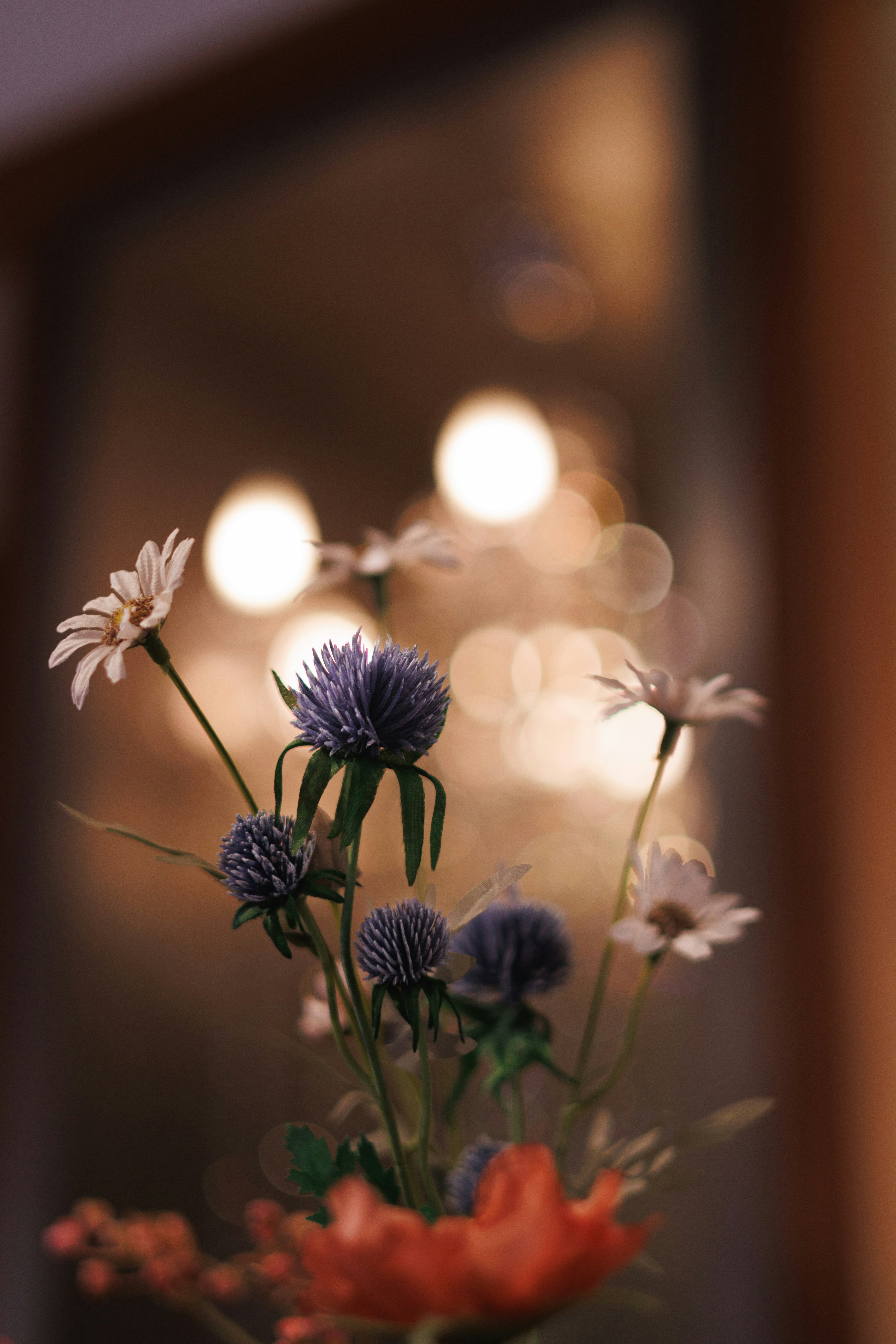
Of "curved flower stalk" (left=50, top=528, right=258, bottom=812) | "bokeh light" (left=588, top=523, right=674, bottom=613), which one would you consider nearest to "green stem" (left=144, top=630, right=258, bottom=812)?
"curved flower stalk" (left=50, top=528, right=258, bottom=812)

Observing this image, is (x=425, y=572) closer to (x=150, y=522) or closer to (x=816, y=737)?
(x=150, y=522)

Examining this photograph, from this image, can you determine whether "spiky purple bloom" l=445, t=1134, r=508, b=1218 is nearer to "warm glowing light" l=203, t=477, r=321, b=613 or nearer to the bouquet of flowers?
the bouquet of flowers

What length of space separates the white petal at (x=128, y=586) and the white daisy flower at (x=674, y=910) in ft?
0.36

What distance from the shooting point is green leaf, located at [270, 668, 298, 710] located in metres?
0.18

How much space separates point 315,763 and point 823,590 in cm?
69

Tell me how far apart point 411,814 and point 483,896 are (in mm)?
20

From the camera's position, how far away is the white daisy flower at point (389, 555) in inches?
10.2

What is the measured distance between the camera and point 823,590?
30.8 inches

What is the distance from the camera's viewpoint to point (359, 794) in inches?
6.9

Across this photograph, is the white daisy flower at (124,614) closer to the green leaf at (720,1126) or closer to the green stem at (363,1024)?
the green stem at (363,1024)

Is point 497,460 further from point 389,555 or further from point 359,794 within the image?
point 359,794

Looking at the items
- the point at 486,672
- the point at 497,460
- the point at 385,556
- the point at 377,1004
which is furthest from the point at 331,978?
the point at 486,672

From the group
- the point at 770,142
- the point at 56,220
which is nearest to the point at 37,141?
the point at 56,220

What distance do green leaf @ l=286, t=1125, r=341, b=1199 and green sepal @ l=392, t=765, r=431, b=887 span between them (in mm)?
52
